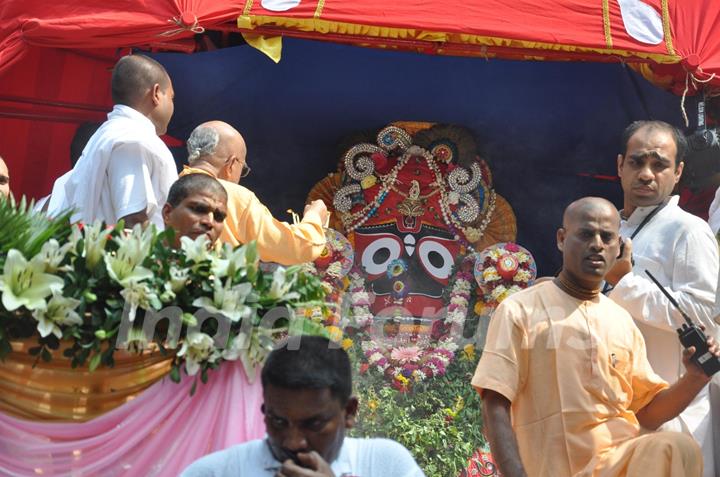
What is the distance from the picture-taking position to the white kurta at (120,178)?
4902 mm

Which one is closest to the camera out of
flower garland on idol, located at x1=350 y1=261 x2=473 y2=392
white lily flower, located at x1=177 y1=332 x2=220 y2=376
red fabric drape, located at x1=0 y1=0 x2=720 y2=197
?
white lily flower, located at x1=177 y1=332 x2=220 y2=376

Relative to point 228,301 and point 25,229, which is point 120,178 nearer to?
point 25,229

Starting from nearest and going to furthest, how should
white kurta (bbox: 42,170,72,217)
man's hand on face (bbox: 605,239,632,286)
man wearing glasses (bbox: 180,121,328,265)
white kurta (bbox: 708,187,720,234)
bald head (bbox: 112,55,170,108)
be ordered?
man's hand on face (bbox: 605,239,632,286), white kurta (bbox: 42,170,72,217), bald head (bbox: 112,55,170,108), man wearing glasses (bbox: 180,121,328,265), white kurta (bbox: 708,187,720,234)

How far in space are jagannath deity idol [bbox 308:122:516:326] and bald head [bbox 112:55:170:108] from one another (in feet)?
7.11

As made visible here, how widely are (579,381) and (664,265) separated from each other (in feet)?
3.37

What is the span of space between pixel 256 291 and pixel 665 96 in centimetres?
426

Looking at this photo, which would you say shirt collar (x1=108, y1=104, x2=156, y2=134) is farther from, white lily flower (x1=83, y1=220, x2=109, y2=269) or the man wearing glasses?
white lily flower (x1=83, y1=220, x2=109, y2=269)

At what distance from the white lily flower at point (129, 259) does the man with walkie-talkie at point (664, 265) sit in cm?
194

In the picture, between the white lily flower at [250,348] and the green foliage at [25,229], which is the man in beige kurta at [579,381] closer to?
the white lily flower at [250,348]

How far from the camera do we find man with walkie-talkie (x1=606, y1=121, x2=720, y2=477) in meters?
4.84

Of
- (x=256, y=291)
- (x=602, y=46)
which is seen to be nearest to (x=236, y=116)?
(x=602, y=46)

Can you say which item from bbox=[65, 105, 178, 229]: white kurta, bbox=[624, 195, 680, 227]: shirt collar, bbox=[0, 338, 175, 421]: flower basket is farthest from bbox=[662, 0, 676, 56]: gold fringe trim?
bbox=[0, 338, 175, 421]: flower basket

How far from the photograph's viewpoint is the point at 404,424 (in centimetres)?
633

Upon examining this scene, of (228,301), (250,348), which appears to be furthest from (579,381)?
(228,301)
